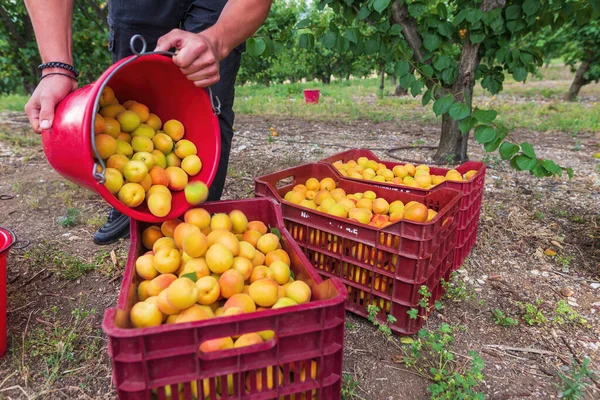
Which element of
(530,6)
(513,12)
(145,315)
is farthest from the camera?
(513,12)

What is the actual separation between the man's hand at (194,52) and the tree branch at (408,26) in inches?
107

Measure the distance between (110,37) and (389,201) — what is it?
184 cm

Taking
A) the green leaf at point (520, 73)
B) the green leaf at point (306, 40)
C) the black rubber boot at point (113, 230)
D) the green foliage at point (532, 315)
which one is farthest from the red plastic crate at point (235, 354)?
the green leaf at point (520, 73)

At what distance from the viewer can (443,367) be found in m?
1.65

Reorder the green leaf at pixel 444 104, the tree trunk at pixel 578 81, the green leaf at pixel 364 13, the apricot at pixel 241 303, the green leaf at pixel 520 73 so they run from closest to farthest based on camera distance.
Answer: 1. the apricot at pixel 241 303
2. the green leaf at pixel 444 104
3. the green leaf at pixel 364 13
4. the green leaf at pixel 520 73
5. the tree trunk at pixel 578 81

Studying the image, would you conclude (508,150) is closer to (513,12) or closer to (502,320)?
(502,320)

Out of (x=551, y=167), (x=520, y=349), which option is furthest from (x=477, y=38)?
(x=520, y=349)

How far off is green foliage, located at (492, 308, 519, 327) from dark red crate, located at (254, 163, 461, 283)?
430 millimetres

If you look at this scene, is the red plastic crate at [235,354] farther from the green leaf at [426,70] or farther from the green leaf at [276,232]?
the green leaf at [426,70]

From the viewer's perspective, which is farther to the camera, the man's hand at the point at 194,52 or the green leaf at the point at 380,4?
the green leaf at the point at 380,4

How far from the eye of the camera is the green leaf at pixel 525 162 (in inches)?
97.0

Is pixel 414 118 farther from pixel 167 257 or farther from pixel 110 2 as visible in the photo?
pixel 167 257

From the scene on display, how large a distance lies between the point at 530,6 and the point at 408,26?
98 cm

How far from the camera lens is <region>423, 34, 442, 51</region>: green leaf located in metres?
3.63
